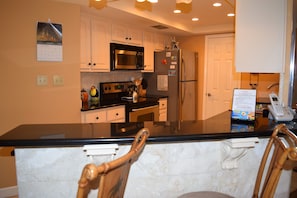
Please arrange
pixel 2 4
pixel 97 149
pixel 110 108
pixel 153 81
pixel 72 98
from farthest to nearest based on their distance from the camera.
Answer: pixel 153 81
pixel 110 108
pixel 72 98
pixel 2 4
pixel 97 149

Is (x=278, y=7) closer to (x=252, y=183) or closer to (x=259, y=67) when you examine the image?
(x=259, y=67)

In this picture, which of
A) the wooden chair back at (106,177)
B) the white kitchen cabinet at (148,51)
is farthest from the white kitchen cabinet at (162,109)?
the wooden chair back at (106,177)

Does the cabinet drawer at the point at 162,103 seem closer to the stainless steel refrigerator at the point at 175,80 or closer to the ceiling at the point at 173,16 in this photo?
the stainless steel refrigerator at the point at 175,80

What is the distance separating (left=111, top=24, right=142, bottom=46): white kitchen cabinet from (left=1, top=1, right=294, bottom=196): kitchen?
90 centimetres

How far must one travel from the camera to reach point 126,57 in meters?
3.95

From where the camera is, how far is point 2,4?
7.93 ft

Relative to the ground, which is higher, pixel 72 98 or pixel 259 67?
pixel 259 67

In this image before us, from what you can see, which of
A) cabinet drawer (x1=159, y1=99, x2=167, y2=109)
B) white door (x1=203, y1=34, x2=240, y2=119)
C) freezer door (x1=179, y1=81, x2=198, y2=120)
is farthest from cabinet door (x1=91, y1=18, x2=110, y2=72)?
white door (x1=203, y1=34, x2=240, y2=119)

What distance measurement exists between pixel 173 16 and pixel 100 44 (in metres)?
1.36

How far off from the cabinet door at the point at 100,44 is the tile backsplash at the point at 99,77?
37 centimetres

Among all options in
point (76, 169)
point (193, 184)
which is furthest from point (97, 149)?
point (193, 184)

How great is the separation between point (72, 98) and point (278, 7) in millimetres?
2410

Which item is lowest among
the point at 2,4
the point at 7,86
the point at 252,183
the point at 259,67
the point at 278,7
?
the point at 252,183

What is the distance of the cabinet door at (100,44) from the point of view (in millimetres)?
3424
